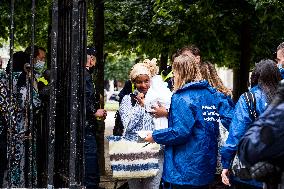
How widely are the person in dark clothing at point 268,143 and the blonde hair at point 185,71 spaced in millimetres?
2466

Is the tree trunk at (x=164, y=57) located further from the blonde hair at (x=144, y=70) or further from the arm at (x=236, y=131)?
the arm at (x=236, y=131)

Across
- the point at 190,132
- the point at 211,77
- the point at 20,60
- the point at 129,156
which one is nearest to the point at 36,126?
the point at 20,60

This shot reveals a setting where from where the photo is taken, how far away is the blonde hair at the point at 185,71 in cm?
535

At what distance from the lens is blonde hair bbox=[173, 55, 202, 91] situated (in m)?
5.35

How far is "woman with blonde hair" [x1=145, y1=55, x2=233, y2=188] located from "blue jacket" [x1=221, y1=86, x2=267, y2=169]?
37 centimetres

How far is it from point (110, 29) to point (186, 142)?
9.99 metres

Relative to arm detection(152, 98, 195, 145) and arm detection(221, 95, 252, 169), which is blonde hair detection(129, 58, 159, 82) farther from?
arm detection(221, 95, 252, 169)

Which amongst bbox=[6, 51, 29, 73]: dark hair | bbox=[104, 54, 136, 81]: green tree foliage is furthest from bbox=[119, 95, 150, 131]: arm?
bbox=[104, 54, 136, 81]: green tree foliage

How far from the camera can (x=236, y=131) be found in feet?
15.7

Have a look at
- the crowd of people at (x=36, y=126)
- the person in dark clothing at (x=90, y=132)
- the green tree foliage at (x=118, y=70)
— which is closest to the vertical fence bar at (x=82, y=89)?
the crowd of people at (x=36, y=126)

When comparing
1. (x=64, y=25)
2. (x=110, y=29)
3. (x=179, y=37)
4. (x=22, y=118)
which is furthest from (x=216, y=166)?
(x=110, y=29)

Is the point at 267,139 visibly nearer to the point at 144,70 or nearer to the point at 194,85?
the point at 194,85

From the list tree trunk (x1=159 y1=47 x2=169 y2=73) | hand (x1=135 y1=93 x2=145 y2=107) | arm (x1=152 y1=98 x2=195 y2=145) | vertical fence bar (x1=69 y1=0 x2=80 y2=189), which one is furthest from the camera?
tree trunk (x1=159 y1=47 x2=169 y2=73)

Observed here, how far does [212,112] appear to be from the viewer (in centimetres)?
529
